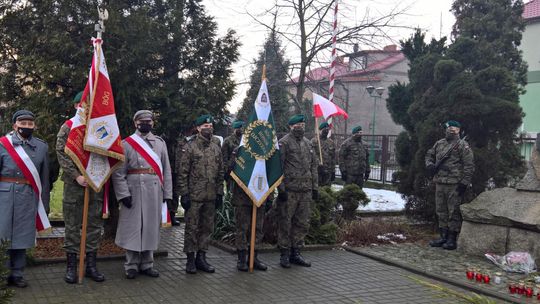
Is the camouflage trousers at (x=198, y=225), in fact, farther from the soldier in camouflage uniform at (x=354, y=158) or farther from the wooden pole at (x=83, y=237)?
the soldier in camouflage uniform at (x=354, y=158)

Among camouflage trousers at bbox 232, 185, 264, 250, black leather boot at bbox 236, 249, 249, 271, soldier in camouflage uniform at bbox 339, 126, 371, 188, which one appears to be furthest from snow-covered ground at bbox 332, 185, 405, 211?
black leather boot at bbox 236, 249, 249, 271

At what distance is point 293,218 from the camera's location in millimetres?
7469

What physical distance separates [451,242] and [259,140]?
425cm

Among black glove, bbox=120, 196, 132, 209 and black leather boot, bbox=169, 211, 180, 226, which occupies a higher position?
black glove, bbox=120, 196, 132, 209

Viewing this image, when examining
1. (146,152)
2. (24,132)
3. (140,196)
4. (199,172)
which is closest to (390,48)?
(199,172)

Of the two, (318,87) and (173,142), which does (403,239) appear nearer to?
(173,142)

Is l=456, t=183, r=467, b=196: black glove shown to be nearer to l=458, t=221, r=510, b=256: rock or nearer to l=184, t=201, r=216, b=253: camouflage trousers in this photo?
l=458, t=221, r=510, b=256: rock

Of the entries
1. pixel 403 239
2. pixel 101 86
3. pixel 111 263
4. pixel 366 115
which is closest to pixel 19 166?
pixel 101 86

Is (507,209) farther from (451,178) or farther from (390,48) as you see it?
(390,48)

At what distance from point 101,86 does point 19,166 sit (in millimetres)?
1300

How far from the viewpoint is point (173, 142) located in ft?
28.1

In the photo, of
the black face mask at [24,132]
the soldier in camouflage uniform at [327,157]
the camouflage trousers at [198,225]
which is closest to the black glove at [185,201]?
the camouflage trousers at [198,225]

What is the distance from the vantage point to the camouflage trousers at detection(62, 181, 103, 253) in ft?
19.7

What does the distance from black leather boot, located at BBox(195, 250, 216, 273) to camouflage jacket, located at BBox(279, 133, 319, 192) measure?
1445 millimetres
